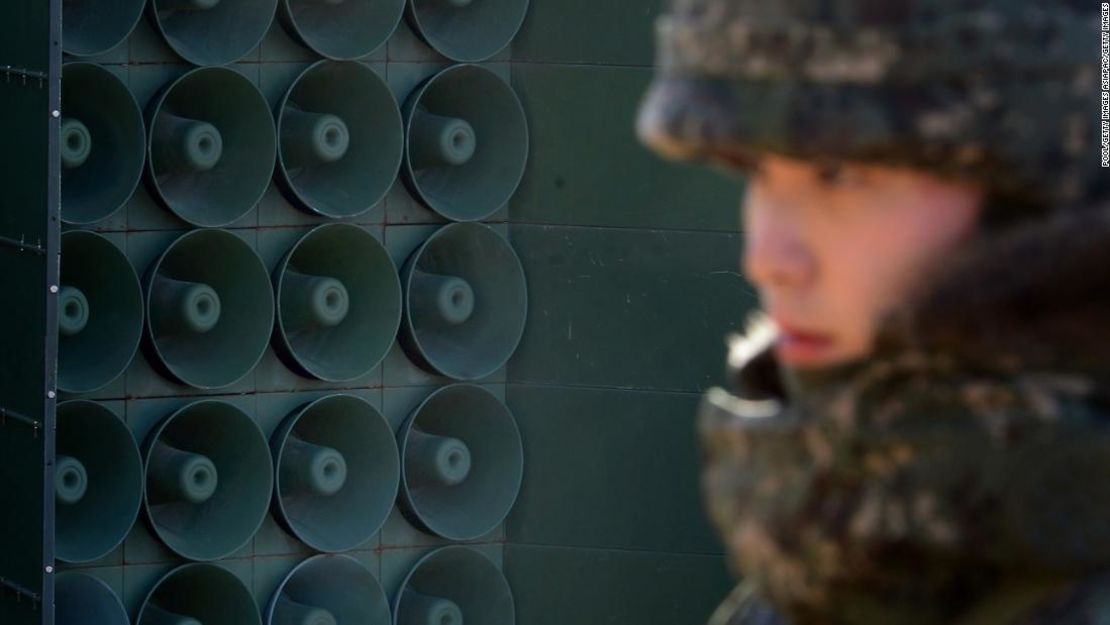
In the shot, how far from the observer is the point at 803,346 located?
134cm

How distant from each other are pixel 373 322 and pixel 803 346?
380cm

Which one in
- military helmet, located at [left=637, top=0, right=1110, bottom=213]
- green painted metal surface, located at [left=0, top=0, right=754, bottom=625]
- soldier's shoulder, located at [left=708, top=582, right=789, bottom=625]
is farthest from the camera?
green painted metal surface, located at [left=0, top=0, right=754, bottom=625]

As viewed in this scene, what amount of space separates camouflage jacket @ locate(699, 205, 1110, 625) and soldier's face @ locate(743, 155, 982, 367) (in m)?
0.01

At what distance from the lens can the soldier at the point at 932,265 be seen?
125 centimetres

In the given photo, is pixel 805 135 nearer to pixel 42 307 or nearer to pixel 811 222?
pixel 811 222

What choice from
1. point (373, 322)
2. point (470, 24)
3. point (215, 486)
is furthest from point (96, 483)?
point (470, 24)

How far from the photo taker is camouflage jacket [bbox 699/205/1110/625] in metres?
1.27

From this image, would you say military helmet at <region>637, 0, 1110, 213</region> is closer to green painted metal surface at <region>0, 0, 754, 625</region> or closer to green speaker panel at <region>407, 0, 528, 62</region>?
green painted metal surface at <region>0, 0, 754, 625</region>

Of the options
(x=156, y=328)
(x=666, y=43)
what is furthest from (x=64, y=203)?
(x=666, y=43)

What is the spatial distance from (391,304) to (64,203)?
0.74 metres

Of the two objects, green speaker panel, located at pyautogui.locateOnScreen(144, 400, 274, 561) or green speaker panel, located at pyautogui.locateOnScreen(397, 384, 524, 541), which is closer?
green speaker panel, located at pyautogui.locateOnScreen(144, 400, 274, 561)

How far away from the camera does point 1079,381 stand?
→ 129 centimetres

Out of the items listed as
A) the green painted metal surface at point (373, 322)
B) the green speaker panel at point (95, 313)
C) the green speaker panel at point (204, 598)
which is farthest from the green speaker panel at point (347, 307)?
the green speaker panel at point (204, 598)

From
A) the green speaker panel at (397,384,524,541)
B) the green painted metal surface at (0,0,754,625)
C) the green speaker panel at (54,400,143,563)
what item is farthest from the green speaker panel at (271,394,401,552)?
the green speaker panel at (54,400,143,563)
